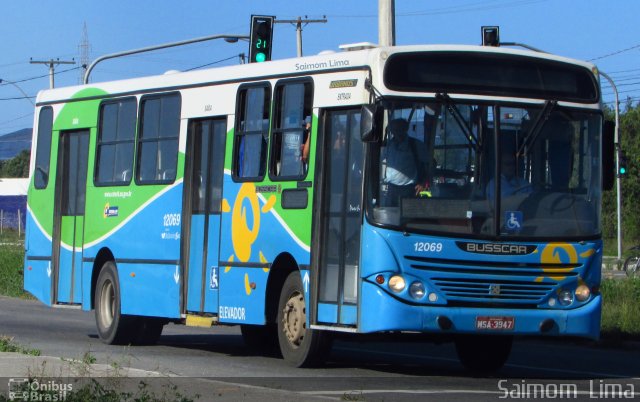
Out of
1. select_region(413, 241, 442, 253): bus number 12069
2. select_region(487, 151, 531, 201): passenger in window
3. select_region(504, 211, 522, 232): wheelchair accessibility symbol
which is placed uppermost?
select_region(487, 151, 531, 201): passenger in window

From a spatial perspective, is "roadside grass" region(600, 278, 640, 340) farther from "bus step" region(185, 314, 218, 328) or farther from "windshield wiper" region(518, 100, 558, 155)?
"windshield wiper" region(518, 100, 558, 155)

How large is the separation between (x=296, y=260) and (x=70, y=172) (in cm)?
636

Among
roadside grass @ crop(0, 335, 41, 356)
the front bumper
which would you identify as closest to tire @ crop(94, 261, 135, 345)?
roadside grass @ crop(0, 335, 41, 356)

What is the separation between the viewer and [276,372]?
1440 centimetres

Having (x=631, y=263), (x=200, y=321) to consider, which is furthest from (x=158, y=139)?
(x=631, y=263)

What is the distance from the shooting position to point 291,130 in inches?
591

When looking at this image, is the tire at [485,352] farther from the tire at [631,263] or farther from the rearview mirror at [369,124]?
the tire at [631,263]

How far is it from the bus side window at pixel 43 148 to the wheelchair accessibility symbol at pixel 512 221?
8.92m

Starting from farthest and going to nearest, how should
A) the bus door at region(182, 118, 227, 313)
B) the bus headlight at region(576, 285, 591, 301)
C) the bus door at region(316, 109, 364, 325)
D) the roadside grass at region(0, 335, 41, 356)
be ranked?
the bus door at region(182, 118, 227, 313)
the roadside grass at region(0, 335, 41, 356)
the bus headlight at region(576, 285, 591, 301)
the bus door at region(316, 109, 364, 325)

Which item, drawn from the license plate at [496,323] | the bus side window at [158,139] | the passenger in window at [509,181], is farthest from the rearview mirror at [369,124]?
the bus side window at [158,139]

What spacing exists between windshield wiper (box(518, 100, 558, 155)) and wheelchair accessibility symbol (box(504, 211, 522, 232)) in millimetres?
633

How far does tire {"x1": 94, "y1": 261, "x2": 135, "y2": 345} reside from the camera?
60.6ft

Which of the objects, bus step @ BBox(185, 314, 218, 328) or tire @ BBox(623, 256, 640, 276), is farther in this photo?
tire @ BBox(623, 256, 640, 276)

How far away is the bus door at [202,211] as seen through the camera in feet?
53.6
